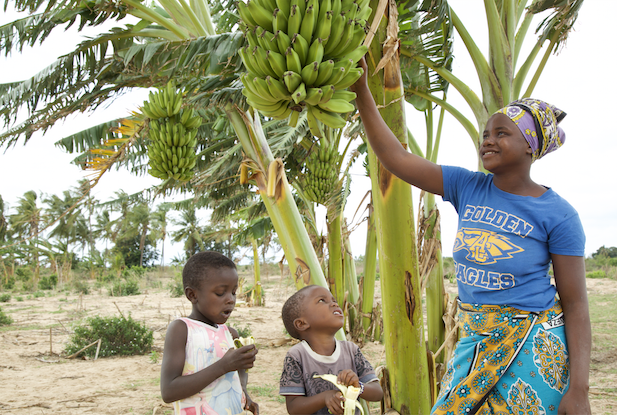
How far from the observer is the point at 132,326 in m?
7.27

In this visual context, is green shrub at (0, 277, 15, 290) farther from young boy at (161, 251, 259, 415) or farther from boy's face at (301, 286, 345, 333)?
boy's face at (301, 286, 345, 333)

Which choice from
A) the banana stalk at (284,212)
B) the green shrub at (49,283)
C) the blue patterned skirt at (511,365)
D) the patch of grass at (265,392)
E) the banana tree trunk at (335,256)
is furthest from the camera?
the green shrub at (49,283)

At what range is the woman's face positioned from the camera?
1.46m

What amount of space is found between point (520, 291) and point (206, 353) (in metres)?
1.26

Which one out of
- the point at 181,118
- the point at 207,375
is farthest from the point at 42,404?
the point at 207,375

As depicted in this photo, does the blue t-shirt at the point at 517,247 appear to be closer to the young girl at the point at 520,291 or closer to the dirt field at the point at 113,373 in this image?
the young girl at the point at 520,291

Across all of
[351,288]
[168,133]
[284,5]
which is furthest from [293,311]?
[351,288]

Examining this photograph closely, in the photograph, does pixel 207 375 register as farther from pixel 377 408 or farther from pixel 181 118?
pixel 377 408

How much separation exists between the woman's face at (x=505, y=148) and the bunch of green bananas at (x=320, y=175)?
4024 millimetres

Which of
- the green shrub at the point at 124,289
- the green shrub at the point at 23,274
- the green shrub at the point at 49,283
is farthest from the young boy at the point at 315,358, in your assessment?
the green shrub at the point at 23,274

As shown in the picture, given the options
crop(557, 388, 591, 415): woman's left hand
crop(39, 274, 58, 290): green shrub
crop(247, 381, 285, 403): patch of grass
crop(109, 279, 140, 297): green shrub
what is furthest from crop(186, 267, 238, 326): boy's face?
crop(39, 274, 58, 290): green shrub

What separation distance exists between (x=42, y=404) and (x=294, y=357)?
164 inches

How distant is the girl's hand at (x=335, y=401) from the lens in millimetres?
1493

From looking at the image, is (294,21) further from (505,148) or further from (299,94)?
(505,148)
